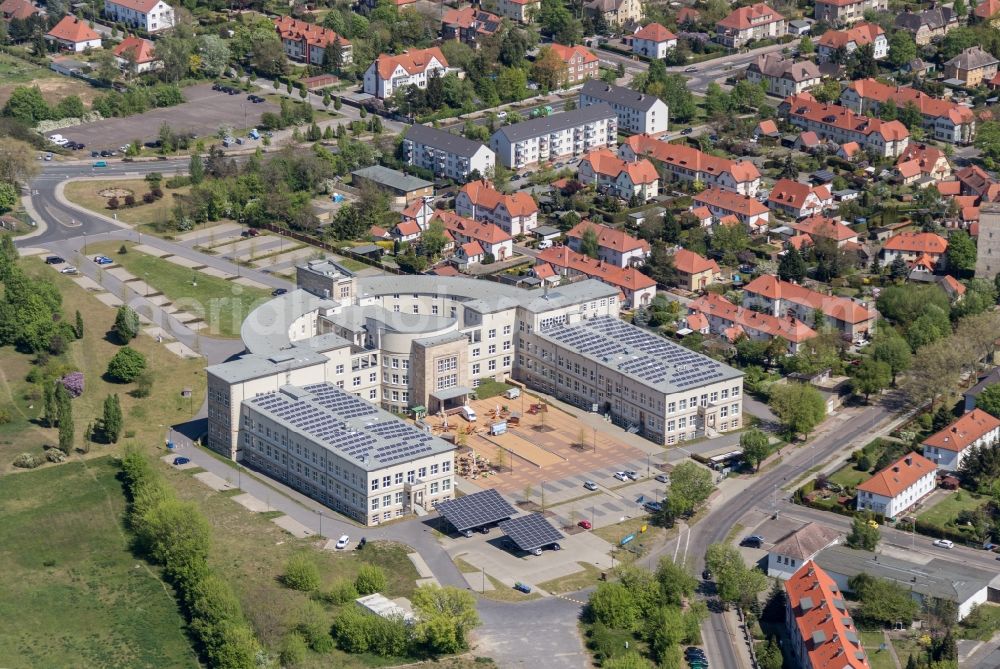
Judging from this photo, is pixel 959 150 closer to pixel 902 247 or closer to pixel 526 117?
pixel 902 247

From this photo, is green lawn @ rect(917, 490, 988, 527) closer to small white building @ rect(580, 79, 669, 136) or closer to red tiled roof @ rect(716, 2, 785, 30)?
small white building @ rect(580, 79, 669, 136)

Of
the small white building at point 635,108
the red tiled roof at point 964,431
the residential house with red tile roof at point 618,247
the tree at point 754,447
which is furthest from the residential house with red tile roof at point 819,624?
the small white building at point 635,108

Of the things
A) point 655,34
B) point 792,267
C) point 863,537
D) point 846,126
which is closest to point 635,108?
point 846,126

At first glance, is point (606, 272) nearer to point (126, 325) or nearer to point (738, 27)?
point (126, 325)

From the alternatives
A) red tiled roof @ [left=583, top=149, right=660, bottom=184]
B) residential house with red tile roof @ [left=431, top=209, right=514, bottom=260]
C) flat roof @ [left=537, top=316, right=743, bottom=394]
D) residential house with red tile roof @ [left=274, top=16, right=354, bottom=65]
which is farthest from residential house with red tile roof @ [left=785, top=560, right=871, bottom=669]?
residential house with red tile roof @ [left=274, top=16, right=354, bottom=65]

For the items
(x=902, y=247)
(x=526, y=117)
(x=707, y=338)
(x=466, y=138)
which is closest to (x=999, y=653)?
(x=707, y=338)
